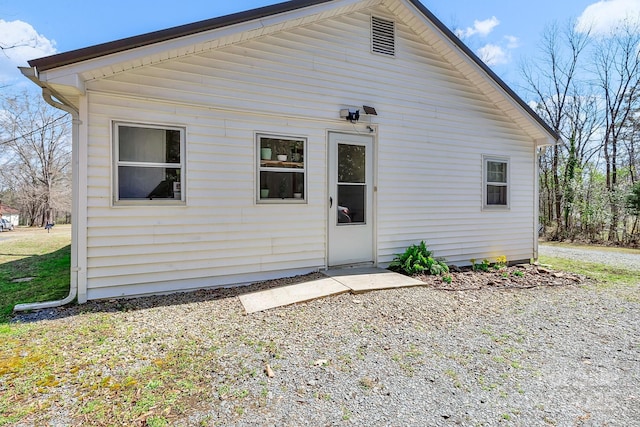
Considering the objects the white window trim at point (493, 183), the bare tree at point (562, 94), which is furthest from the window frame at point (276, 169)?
the bare tree at point (562, 94)

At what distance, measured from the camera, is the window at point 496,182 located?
715cm

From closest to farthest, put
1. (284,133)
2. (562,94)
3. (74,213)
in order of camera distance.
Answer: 1. (74,213)
2. (284,133)
3. (562,94)

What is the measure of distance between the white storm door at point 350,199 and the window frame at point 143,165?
91.1 inches

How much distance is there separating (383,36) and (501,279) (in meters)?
4.94

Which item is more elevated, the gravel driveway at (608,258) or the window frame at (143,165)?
the window frame at (143,165)

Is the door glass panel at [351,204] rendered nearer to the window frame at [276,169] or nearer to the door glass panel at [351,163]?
the door glass panel at [351,163]

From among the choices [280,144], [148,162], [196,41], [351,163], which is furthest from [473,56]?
[148,162]

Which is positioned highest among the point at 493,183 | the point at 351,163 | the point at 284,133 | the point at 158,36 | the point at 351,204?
the point at 158,36

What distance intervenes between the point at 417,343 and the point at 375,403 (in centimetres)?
108

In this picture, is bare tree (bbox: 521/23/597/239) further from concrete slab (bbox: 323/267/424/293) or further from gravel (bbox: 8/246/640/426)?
gravel (bbox: 8/246/640/426)

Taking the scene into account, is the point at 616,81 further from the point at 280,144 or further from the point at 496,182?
the point at 280,144

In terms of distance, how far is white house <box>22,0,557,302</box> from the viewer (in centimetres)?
412

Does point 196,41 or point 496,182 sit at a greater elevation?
point 196,41

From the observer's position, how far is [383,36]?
6020 mm
